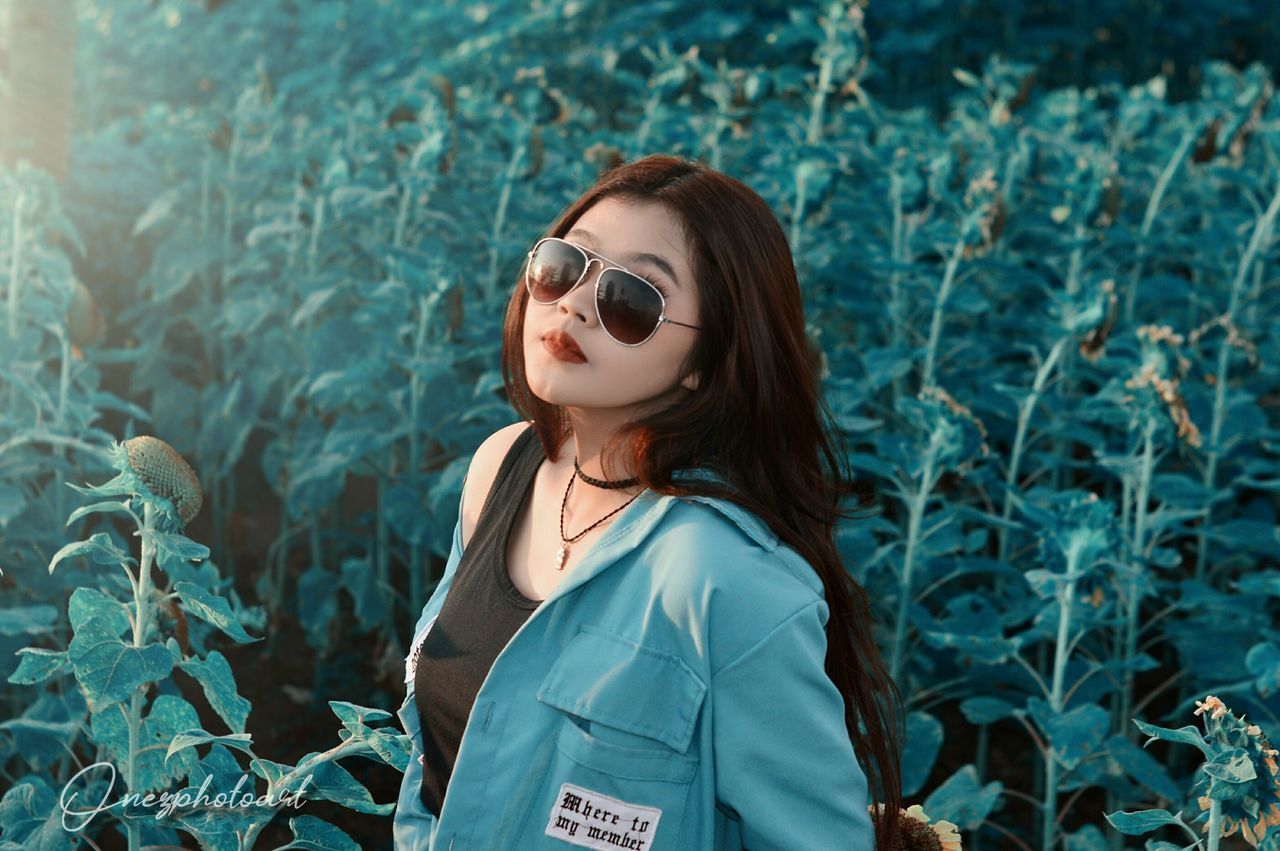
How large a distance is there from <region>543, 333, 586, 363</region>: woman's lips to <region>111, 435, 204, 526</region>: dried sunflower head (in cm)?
45

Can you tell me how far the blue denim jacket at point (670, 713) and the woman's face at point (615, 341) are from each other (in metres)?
0.16

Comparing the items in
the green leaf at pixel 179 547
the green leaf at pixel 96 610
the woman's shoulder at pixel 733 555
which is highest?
the woman's shoulder at pixel 733 555

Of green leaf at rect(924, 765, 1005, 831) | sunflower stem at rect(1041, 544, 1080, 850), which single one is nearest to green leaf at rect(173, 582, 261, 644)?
green leaf at rect(924, 765, 1005, 831)

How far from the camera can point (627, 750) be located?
5.03 feet

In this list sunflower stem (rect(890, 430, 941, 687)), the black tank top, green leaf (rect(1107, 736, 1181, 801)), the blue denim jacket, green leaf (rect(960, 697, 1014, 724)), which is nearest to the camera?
the blue denim jacket

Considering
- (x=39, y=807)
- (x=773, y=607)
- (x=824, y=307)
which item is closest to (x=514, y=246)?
(x=824, y=307)

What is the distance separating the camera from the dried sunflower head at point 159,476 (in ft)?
5.39

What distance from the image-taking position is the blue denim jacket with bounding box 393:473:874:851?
1.51 metres

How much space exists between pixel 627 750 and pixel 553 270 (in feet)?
1.83

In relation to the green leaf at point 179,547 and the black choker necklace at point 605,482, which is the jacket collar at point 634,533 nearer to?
the black choker necklace at point 605,482

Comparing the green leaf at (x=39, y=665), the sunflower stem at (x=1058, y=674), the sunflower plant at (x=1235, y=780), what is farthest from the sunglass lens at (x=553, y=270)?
the sunflower stem at (x=1058, y=674)

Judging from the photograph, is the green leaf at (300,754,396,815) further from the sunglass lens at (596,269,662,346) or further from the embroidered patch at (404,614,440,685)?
the sunglass lens at (596,269,662,346)

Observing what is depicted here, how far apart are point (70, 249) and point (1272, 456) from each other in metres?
3.92

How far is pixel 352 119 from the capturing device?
16.1ft
